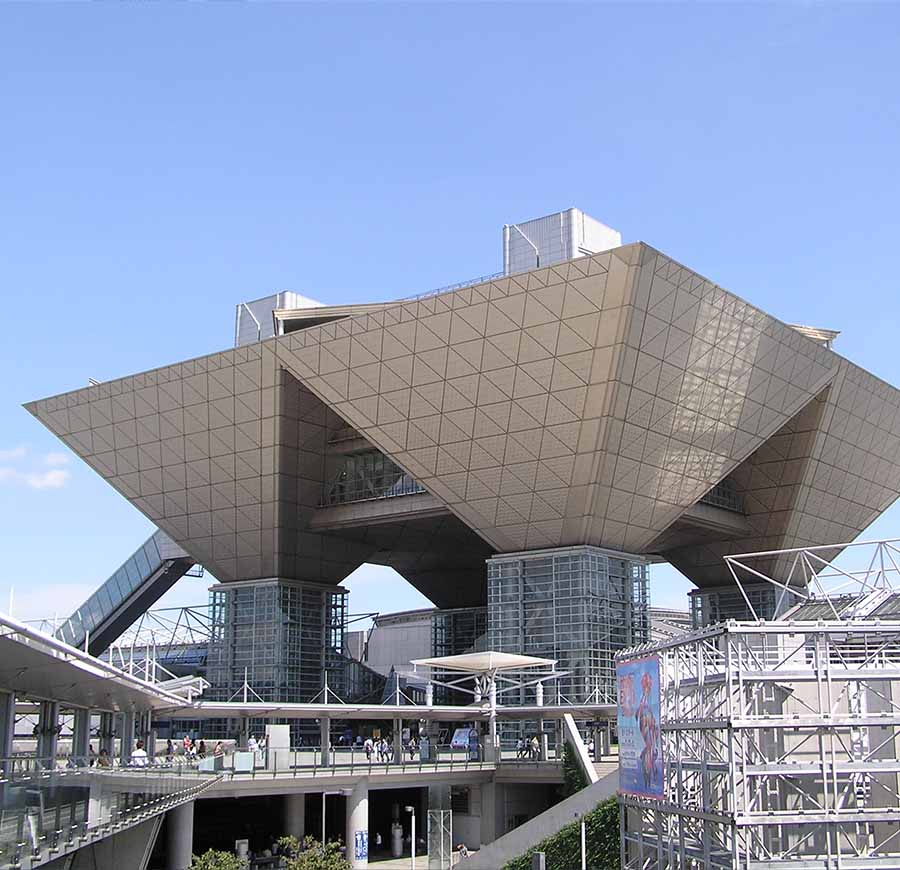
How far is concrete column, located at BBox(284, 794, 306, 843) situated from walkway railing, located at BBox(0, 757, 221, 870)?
58.6 feet

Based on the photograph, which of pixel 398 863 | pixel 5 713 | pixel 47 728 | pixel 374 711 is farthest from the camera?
pixel 374 711

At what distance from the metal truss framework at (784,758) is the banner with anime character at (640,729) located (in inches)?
15.2

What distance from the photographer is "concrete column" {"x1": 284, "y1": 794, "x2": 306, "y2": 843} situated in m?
50.2

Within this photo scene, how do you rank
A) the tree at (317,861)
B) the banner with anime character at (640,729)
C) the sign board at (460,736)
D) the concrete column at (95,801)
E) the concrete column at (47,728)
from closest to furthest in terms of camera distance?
the concrete column at (95,801) < the banner with anime character at (640,729) < the concrete column at (47,728) < the tree at (317,861) < the sign board at (460,736)

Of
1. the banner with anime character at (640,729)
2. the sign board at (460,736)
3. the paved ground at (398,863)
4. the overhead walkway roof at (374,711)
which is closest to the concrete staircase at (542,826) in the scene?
the paved ground at (398,863)

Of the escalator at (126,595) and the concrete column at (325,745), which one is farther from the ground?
the escalator at (126,595)

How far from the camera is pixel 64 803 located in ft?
76.2

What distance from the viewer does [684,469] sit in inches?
2215

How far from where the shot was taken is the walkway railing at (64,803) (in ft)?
66.9

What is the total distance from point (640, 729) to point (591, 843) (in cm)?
1245

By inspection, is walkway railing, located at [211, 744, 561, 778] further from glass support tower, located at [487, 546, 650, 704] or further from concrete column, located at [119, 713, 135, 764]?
glass support tower, located at [487, 546, 650, 704]

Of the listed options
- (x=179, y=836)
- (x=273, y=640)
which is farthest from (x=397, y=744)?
(x=273, y=640)

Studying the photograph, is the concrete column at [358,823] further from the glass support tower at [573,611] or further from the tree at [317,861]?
the glass support tower at [573,611]

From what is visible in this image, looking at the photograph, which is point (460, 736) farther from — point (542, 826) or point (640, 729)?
point (640, 729)
